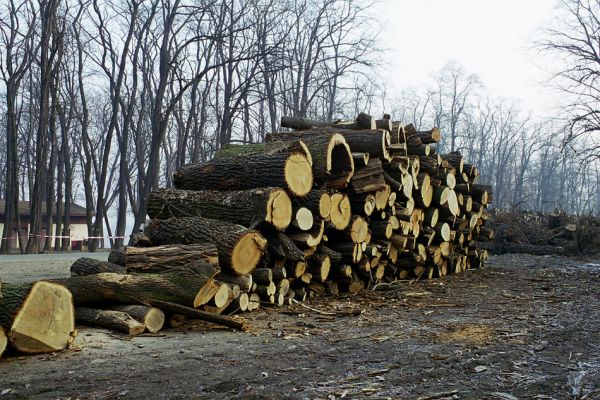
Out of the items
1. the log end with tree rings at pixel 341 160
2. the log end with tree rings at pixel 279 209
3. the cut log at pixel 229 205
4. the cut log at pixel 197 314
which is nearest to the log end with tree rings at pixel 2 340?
the cut log at pixel 197 314

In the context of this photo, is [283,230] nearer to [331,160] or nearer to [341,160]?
[331,160]

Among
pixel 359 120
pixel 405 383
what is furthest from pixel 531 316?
pixel 359 120

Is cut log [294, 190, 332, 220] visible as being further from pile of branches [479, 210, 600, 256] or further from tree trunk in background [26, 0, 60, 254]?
tree trunk in background [26, 0, 60, 254]

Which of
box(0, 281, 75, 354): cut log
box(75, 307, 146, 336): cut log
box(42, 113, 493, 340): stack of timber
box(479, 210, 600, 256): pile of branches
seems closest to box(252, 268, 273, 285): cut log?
box(42, 113, 493, 340): stack of timber

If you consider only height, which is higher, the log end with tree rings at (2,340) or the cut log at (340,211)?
the cut log at (340,211)

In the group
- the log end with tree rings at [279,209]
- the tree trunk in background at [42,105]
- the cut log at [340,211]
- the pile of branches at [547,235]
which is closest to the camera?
the log end with tree rings at [279,209]

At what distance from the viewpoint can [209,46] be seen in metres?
24.3

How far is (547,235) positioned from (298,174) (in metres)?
13.5

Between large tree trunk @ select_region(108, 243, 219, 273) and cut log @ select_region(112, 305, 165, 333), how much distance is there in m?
0.54

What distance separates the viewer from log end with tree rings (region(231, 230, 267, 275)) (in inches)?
254

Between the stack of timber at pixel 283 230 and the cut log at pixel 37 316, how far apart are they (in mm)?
751

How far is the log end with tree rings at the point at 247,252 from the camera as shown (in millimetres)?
6449

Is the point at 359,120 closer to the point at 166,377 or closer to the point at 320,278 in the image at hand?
the point at 320,278

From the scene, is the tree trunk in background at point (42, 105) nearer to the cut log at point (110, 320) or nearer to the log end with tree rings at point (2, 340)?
the cut log at point (110, 320)
